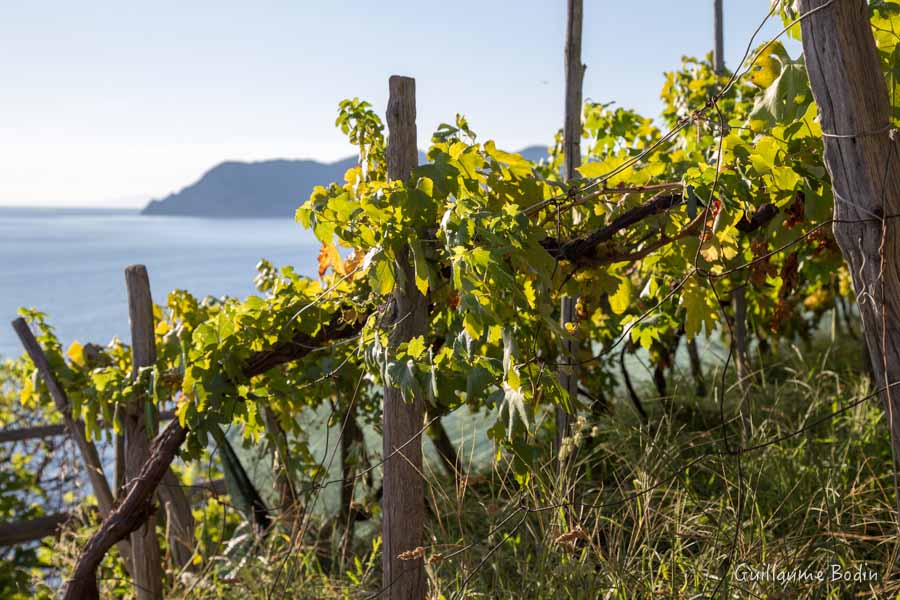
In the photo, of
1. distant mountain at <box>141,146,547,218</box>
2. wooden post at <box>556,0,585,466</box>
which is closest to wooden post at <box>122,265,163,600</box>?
wooden post at <box>556,0,585,466</box>

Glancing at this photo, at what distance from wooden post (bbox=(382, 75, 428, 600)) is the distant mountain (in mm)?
68313

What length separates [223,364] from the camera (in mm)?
2607

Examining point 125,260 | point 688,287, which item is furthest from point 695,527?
point 125,260

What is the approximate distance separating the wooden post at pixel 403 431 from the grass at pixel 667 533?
89 mm

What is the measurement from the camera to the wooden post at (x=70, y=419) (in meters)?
3.46

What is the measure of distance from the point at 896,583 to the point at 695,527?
22.6 inches

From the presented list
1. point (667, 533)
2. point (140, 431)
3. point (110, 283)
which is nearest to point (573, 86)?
point (667, 533)

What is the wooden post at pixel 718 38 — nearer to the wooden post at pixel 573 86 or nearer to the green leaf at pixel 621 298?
the wooden post at pixel 573 86

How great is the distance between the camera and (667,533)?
263cm

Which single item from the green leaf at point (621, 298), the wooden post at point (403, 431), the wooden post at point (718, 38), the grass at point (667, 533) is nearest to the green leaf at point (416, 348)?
the wooden post at point (403, 431)

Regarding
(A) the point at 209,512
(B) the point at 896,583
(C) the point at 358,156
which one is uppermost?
(C) the point at 358,156

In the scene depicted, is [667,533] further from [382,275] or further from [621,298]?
[382,275]

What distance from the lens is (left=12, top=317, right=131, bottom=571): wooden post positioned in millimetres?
3457

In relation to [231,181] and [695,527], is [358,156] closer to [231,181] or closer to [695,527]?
[695,527]
